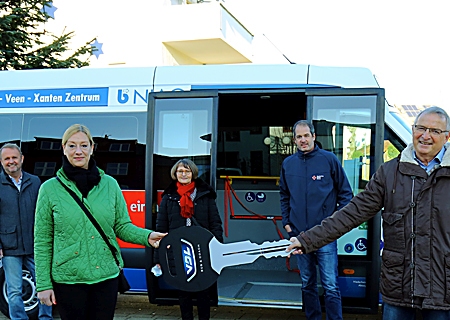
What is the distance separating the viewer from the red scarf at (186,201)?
4.77m

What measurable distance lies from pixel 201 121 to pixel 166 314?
2.35m

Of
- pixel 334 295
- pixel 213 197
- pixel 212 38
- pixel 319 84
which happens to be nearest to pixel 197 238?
pixel 213 197

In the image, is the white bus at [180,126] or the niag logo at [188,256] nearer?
the niag logo at [188,256]

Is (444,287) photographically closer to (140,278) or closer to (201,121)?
(201,121)

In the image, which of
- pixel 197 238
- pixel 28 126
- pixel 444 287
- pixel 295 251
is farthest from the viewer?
pixel 28 126

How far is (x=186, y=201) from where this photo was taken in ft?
15.6

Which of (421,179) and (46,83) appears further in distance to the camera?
(46,83)

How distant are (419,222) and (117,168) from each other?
11.9ft

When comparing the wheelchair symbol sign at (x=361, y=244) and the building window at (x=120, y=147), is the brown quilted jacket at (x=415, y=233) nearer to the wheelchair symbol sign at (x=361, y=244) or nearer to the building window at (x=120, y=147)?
the wheelchair symbol sign at (x=361, y=244)

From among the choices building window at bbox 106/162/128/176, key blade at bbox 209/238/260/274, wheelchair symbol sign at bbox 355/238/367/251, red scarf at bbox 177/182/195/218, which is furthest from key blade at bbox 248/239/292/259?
building window at bbox 106/162/128/176

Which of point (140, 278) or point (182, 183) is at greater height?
point (182, 183)

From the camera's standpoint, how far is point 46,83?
5855 mm

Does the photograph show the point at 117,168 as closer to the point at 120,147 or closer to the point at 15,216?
the point at 120,147

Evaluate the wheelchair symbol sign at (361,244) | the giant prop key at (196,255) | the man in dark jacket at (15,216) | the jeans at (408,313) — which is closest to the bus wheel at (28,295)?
the man in dark jacket at (15,216)
